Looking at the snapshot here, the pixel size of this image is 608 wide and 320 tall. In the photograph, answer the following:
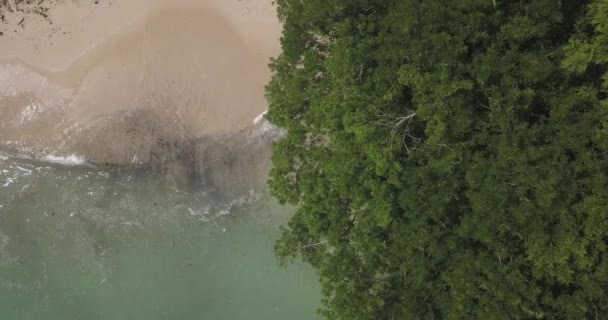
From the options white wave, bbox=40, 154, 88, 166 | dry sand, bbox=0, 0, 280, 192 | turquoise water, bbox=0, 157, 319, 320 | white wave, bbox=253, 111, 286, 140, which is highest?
dry sand, bbox=0, 0, 280, 192

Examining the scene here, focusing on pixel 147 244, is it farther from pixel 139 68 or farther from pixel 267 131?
pixel 139 68

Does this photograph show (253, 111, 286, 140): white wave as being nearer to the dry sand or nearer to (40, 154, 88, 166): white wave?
the dry sand

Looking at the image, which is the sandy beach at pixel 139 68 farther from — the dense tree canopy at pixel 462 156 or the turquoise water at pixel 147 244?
the dense tree canopy at pixel 462 156

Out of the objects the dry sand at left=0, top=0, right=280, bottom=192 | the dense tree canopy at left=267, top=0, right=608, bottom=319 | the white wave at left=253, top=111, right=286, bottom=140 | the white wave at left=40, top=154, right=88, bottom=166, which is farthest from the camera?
the white wave at left=40, top=154, right=88, bottom=166

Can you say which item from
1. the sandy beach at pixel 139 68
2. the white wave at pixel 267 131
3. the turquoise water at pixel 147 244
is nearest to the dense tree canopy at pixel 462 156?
the white wave at pixel 267 131

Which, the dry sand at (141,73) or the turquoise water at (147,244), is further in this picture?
the turquoise water at (147,244)

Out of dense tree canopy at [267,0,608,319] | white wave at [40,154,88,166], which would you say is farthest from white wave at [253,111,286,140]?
white wave at [40,154,88,166]
